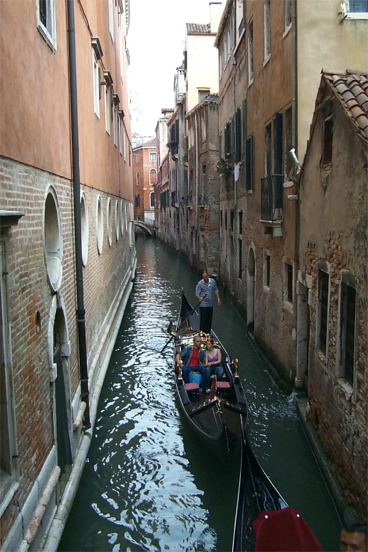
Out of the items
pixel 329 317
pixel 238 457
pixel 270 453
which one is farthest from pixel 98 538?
pixel 329 317

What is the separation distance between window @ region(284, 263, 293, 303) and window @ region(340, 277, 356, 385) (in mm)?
3218

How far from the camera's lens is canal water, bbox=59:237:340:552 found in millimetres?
5418

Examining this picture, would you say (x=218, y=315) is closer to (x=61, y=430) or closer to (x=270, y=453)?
(x=270, y=453)

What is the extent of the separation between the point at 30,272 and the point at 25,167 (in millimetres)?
864

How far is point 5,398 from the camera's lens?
3789 mm

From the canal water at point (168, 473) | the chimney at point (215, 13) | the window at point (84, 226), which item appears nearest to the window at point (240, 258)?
the canal water at point (168, 473)

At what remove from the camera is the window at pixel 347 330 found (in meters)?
5.51

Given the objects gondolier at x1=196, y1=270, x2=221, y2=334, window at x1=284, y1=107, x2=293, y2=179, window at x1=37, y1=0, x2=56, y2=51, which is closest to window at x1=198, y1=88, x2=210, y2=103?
gondolier at x1=196, y1=270, x2=221, y2=334

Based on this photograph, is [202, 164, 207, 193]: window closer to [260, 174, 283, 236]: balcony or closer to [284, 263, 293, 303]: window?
[260, 174, 283, 236]: balcony

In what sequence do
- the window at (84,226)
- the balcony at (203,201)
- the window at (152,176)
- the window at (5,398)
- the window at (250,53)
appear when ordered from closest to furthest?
the window at (5,398) → the window at (84,226) → the window at (250,53) → the balcony at (203,201) → the window at (152,176)

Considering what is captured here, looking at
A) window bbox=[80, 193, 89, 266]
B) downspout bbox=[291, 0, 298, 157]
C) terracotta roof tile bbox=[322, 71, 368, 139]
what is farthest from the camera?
window bbox=[80, 193, 89, 266]

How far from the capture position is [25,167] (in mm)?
4469

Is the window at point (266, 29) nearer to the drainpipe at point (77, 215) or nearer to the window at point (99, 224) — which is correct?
the window at point (99, 224)

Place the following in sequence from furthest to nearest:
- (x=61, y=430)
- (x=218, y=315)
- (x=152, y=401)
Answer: (x=218, y=315) → (x=152, y=401) → (x=61, y=430)
